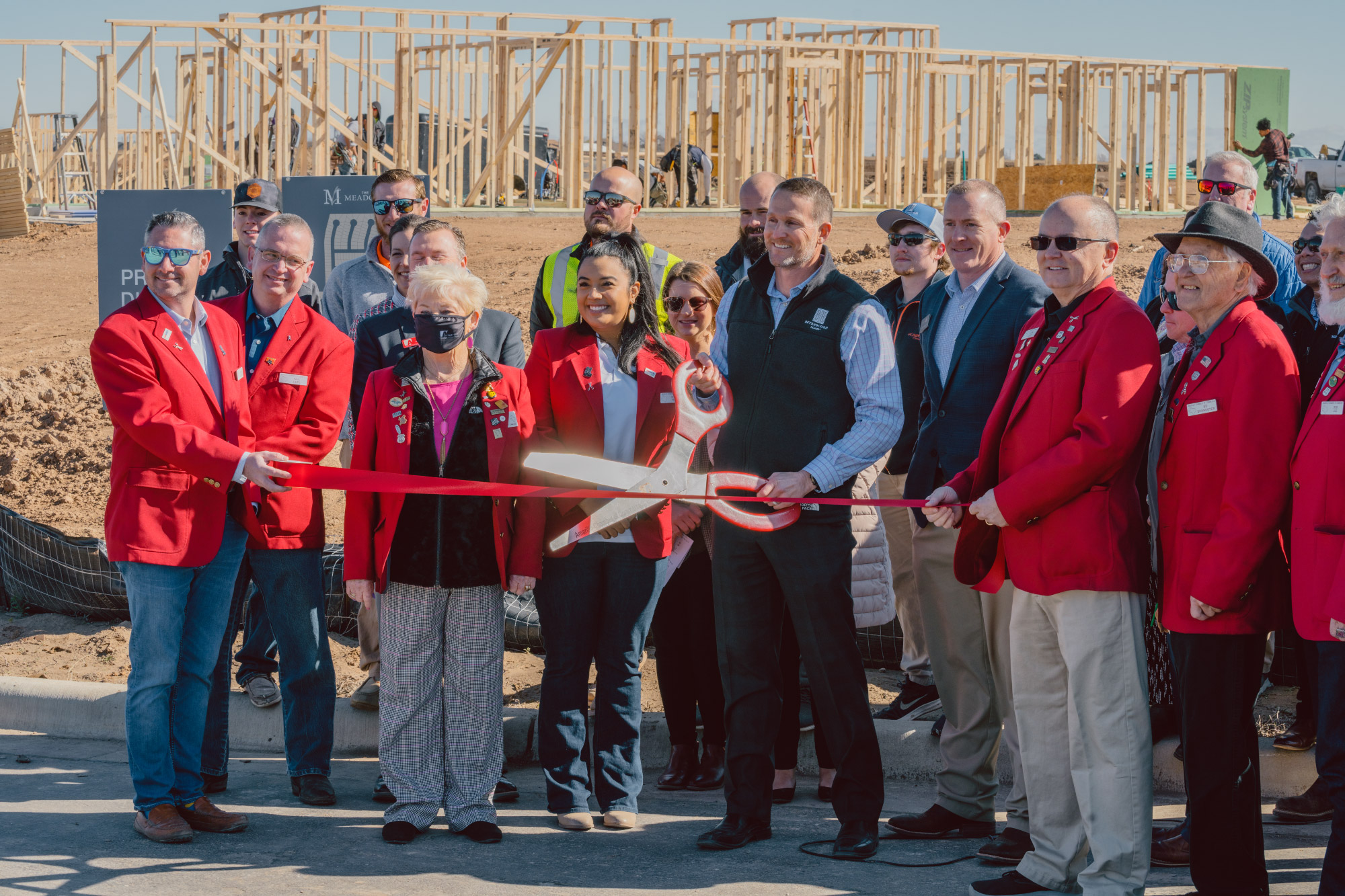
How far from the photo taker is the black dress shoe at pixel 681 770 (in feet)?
18.3

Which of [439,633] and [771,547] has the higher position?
[771,547]

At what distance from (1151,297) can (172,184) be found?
19.4m

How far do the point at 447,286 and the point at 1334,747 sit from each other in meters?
3.11

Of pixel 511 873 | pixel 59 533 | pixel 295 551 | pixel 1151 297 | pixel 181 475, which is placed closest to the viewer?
pixel 511 873

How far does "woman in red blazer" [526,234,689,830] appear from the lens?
16.4ft

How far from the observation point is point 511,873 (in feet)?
14.9

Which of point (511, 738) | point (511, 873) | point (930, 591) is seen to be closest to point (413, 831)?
point (511, 873)

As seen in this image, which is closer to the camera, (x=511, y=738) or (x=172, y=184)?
(x=511, y=738)

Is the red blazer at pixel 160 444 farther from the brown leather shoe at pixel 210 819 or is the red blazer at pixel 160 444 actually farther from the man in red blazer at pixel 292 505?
the brown leather shoe at pixel 210 819

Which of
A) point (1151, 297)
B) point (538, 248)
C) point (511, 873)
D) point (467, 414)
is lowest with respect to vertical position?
point (511, 873)

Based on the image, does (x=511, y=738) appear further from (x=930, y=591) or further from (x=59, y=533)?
(x=59, y=533)

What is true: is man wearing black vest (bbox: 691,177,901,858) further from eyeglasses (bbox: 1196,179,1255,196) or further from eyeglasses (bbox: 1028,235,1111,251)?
eyeglasses (bbox: 1196,179,1255,196)

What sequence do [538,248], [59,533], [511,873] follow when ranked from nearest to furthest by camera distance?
1. [511,873]
2. [59,533]
3. [538,248]

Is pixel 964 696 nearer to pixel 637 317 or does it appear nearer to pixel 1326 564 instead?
pixel 1326 564
